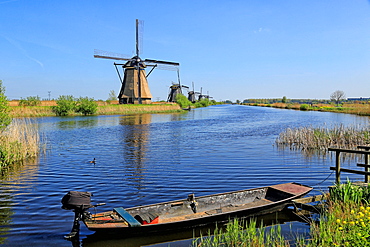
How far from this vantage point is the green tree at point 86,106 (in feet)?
163

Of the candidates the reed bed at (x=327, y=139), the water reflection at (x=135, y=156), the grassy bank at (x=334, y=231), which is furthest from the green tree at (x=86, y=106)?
the grassy bank at (x=334, y=231)

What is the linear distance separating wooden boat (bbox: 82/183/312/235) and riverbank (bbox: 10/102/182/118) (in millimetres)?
36295

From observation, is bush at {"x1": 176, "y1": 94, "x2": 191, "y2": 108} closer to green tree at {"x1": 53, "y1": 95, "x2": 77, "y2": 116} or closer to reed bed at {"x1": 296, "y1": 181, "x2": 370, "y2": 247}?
green tree at {"x1": 53, "y1": 95, "x2": 77, "y2": 116}

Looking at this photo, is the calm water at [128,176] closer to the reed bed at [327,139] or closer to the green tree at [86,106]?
the reed bed at [327,139]

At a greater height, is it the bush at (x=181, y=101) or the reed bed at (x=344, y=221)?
the bush at (x=181, y=101)

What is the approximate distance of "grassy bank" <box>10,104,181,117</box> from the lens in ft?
139

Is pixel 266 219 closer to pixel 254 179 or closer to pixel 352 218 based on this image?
pixel 352 218

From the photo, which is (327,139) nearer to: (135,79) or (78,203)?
(78,203)

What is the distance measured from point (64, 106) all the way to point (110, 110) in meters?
7.33

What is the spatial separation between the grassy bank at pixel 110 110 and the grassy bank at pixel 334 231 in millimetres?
37907

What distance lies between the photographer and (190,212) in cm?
755

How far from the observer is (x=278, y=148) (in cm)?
1838

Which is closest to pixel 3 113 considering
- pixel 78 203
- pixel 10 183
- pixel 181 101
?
pixel 10 183

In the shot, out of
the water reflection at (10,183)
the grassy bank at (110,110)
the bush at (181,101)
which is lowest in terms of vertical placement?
the water reflection at (10,183)
